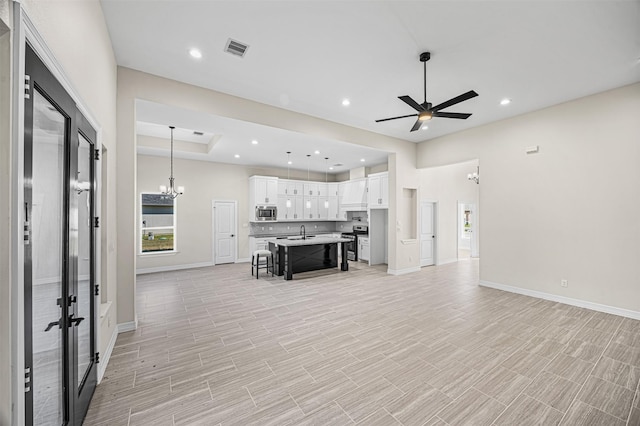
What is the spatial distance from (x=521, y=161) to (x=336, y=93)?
3.90m

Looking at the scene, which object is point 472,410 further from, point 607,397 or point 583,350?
point 583,350

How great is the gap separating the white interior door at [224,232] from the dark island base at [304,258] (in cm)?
196

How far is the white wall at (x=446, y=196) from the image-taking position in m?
→ 7.79

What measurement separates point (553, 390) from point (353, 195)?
7338 mm

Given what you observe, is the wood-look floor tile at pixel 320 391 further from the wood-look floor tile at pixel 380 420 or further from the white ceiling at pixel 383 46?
the white ceiling at pixel 383 46

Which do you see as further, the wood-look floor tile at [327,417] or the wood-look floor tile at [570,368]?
the wood-look floor tile at [570,368]

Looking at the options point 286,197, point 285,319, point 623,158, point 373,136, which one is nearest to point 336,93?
point 373,136

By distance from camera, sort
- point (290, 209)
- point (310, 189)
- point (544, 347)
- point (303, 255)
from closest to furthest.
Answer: point (544, 347) → point (303, 255) → point (290, 209) → point (310, 189)

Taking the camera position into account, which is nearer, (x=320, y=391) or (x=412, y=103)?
(x=320, y=391)

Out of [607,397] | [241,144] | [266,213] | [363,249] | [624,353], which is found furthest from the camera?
[363,249]

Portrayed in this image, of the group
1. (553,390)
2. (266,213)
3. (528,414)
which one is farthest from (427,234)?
(528,414)

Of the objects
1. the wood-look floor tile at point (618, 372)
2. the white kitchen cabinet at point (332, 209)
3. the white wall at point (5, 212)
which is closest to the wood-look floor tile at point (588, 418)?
the wood-look floor tile at point (618, 372)

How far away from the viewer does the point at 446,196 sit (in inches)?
329

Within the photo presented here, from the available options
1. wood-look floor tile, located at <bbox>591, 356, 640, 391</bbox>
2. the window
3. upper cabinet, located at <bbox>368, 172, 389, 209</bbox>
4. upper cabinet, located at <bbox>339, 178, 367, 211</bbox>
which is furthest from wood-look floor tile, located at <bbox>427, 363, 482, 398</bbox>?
the window
